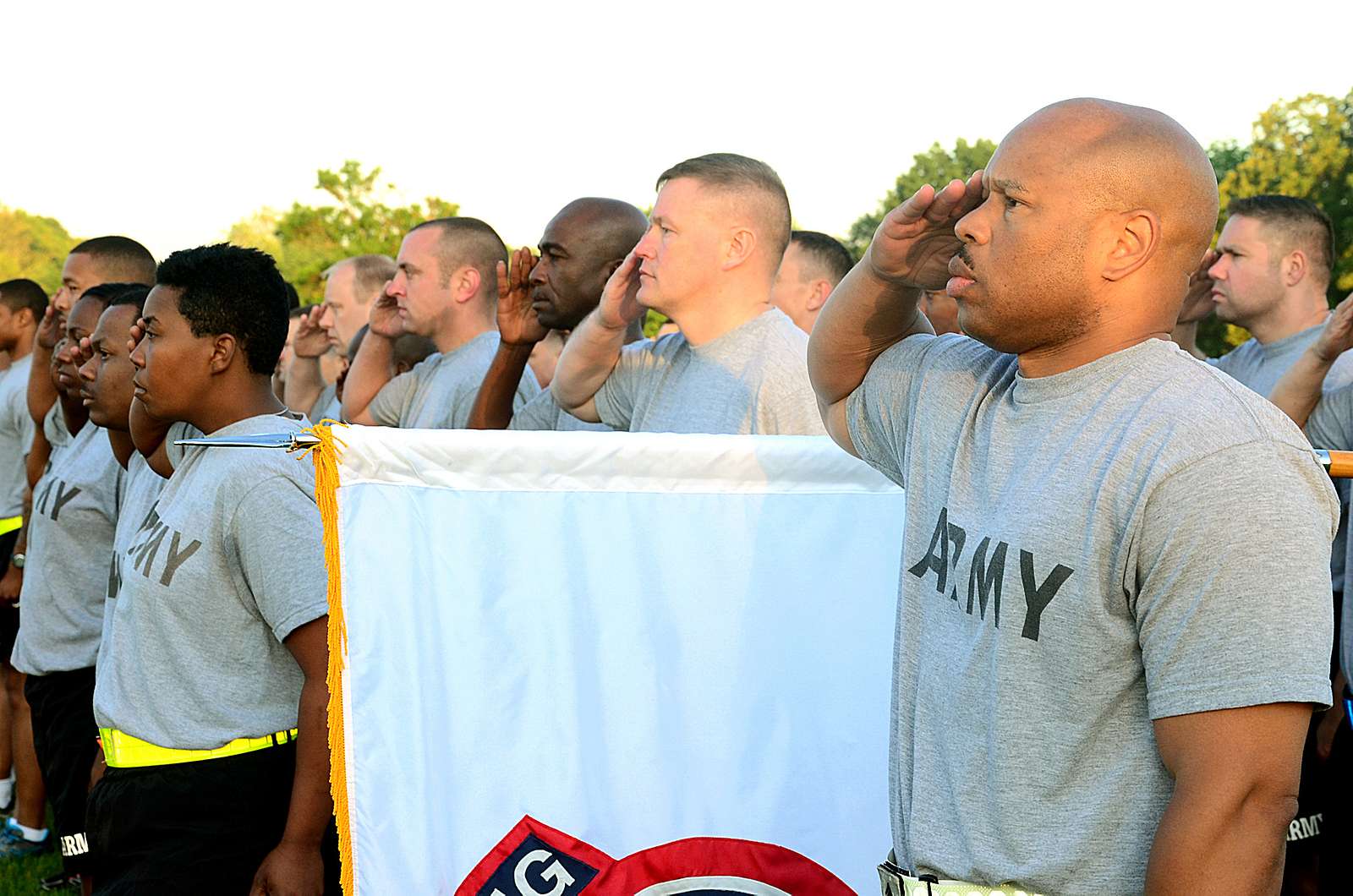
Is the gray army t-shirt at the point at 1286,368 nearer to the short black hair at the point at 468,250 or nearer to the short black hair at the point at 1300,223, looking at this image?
the short black hair at the point at 1300,223

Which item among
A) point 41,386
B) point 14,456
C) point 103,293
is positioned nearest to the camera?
point 103,293

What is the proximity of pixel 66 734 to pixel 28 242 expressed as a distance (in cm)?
4601

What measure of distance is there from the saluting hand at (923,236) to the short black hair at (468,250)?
4057 mm

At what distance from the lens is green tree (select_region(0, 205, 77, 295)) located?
4372 centimetres

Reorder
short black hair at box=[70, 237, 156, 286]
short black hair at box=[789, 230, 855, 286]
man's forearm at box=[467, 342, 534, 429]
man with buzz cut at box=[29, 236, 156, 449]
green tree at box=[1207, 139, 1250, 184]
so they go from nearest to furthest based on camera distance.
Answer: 1. man's forearm at box=[467, 342, 534, 429]
2. short black hair at box=[789, 230, 855, 286]
3. man with buzz cut at box=[29, 236, 156, 449]
4. short black hair at box=[70, 237, 156, 286]
5. green tree at box=[1207, 139, 1250, 184]

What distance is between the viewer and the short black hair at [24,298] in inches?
337

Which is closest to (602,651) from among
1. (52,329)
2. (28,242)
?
(52,329)

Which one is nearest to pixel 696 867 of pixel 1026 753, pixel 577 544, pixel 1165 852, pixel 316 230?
pixel 577 544

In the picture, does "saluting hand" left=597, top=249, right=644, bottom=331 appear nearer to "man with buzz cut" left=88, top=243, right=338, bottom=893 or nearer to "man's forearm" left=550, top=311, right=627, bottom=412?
"man's forearm" left=550, top=311, right=627, bottom=412

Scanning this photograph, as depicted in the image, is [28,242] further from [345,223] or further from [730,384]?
[730,384]

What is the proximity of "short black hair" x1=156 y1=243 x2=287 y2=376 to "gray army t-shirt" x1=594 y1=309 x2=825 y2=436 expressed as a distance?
120 centimetres

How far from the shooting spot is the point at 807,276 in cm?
670

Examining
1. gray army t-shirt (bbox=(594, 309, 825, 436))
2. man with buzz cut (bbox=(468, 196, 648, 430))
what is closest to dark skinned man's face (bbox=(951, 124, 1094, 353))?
gray army t-shirt (bbox=(594, 309, 825, 436))

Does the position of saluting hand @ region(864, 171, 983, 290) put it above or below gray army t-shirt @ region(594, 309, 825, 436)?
above
